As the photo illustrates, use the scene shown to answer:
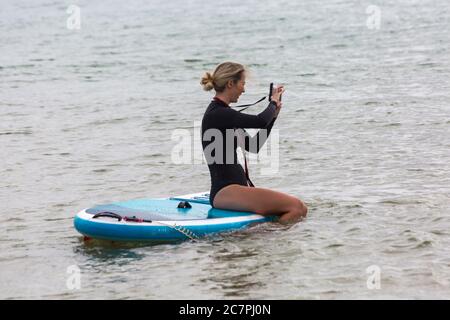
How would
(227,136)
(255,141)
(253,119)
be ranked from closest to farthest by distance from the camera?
(253,119) < (227,136) < (255,141)

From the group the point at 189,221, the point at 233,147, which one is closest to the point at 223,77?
the point at 233,147

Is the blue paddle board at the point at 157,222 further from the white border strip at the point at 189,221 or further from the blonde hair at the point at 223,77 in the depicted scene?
the blonde hair at the point at 223,77

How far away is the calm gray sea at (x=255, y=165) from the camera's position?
26.3 ft

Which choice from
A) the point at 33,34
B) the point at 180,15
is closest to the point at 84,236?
the point at 33,34

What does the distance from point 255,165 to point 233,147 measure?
3575 millimetres

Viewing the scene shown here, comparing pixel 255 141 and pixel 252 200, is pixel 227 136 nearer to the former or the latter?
pixel 255 141

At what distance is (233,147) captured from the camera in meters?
9.03

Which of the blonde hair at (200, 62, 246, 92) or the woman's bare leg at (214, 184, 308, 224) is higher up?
the blonde hair at (200, 62, 246, 92)

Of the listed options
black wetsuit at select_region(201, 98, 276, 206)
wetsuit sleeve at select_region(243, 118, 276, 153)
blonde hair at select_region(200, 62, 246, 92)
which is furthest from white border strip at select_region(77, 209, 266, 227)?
blonde hair at select_region(200, 62, 246, 92)

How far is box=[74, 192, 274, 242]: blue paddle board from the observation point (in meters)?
8.66

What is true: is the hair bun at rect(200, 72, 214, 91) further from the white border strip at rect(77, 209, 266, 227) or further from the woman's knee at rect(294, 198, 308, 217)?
the woman's knee at rect(294, 198, 308, 217)

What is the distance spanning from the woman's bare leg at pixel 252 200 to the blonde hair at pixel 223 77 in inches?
38.8

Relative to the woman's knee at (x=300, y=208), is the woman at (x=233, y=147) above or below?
above

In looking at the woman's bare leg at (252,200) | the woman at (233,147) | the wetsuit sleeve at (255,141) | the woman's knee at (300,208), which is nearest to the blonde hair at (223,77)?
the woman at (233,147)
